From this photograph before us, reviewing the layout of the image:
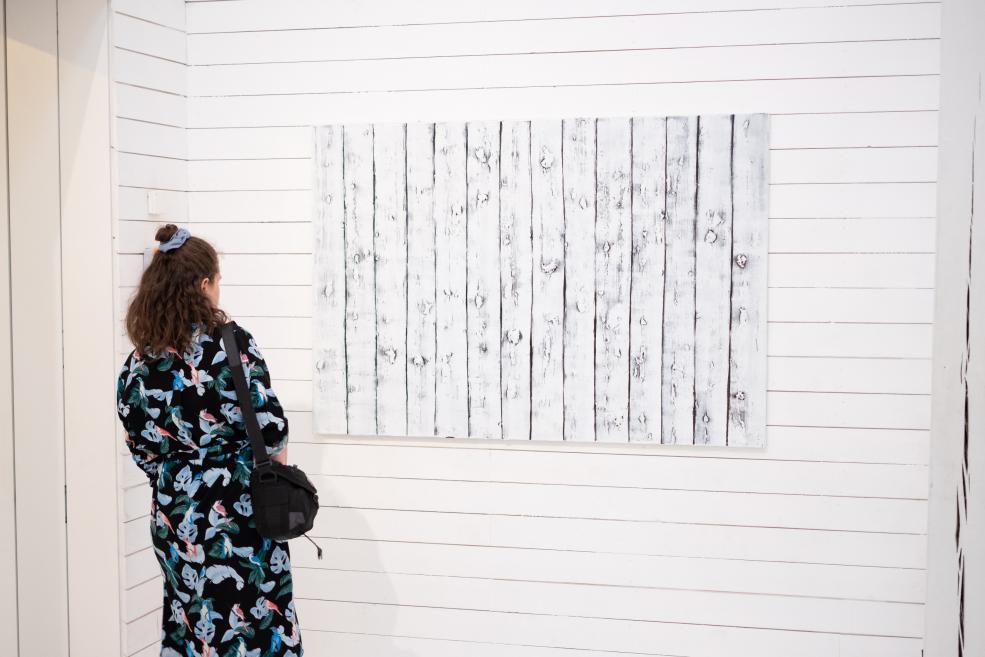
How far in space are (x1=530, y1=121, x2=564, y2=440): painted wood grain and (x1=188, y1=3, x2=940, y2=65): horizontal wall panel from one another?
29 cm

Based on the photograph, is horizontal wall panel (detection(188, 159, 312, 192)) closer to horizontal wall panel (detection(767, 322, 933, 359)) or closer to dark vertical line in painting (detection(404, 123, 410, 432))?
dark vertical line in painting (detection(404, 123, 410, 432))

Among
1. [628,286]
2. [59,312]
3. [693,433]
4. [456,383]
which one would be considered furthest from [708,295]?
[59,312]

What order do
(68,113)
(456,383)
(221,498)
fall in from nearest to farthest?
1. (221,498)
2. (68,113)
3. (456,383)

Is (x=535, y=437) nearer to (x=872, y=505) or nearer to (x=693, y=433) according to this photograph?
(x=693, y=433)

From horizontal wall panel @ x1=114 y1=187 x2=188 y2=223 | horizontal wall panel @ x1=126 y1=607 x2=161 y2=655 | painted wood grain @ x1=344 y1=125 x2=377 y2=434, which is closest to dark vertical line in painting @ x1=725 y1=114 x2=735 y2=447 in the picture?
painted wood grain @ x1=344 y1=125 x2=377 y2=434

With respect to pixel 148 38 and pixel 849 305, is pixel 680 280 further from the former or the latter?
pixel 148 38

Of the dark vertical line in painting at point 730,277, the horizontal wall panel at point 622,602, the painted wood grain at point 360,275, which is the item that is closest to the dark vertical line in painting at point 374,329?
the painted wood grain at point 360,275

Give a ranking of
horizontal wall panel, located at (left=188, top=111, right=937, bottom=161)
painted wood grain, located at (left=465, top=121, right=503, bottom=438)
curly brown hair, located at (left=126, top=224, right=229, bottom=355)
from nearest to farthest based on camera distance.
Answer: curly brown hair, located at (left=126, top=224, right=229, bottom=355)
horizontal wall panel, located at (left=188, top=111, right=937, bottom=161)
painted wood grain, located at (left=465, top=121, right=503, bottom=438)

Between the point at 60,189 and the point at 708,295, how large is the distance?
6.40ft

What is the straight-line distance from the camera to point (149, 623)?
2.90 metres

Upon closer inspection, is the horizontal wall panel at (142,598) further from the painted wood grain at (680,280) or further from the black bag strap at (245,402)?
the painted wood grain at (680,280)

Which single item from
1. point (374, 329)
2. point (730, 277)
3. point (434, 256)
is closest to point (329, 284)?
point (374, 329)

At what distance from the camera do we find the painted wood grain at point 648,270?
9.15 ft

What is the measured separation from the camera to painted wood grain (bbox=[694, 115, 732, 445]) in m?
2.75
